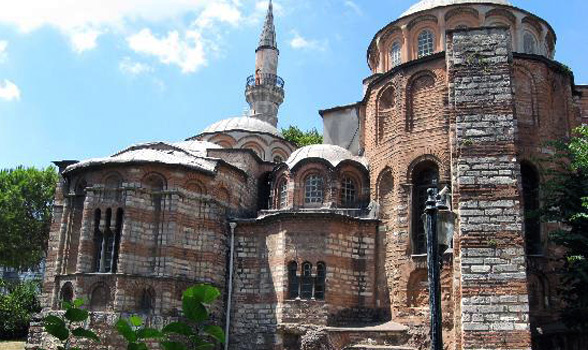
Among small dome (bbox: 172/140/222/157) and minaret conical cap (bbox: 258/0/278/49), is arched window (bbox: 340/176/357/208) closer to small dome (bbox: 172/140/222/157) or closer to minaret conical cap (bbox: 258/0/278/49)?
small dome (bbox: 172/140/222/157)

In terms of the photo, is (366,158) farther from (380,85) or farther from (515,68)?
(515,68)

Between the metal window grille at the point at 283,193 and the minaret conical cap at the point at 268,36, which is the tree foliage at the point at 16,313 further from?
the minaret conical cap at the point at 268,36

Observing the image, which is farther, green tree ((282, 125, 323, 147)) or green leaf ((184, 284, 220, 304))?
green tree ((282, 125, 323, 147))

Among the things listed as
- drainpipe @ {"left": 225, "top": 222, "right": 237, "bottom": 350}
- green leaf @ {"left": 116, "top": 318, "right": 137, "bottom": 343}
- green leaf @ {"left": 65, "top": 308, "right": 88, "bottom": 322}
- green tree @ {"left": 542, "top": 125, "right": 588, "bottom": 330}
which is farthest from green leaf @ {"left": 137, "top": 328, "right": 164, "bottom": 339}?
drainpipe @ {"left": 225, "top": 222, "right": 237, "bottom": 350}

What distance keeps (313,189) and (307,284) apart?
12.5ft

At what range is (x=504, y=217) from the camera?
12.4 meters

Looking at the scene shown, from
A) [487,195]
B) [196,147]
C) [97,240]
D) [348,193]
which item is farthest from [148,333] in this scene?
[196,147]

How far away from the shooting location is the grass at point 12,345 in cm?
2611

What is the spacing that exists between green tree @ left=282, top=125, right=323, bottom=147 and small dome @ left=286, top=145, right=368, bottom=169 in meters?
16.5

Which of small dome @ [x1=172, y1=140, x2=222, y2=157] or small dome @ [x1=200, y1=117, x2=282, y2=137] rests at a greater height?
small dome @ [x1=200, y1=117, x2=282, y2=137]

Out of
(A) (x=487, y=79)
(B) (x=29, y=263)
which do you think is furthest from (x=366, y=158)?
(B) (x=29, y=263)

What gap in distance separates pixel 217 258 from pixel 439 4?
1244cm

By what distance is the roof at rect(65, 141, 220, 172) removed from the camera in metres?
21.7

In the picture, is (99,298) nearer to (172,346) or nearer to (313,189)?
(313,189)
